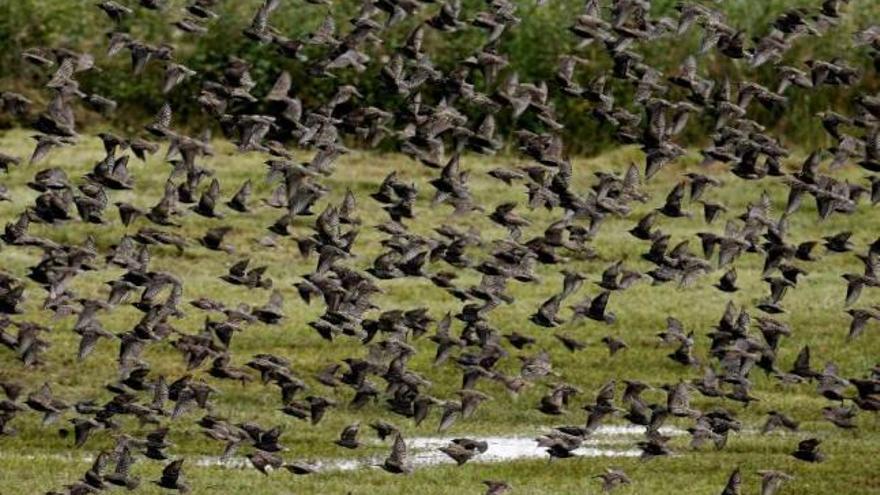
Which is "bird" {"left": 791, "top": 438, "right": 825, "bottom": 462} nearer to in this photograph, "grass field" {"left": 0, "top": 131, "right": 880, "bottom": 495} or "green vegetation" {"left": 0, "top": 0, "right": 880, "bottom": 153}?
"grass field" {"left": 0, "top": 131, "right": 880, "bottom": 495}

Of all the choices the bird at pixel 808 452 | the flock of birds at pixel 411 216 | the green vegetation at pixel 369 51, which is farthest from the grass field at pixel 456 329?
the green vegetation at pixel 369 51

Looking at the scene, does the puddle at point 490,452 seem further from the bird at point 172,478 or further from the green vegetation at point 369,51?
the green vegetation at point 369,51

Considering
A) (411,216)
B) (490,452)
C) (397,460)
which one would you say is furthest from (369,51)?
(397,460)

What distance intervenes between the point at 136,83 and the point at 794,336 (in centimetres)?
1271

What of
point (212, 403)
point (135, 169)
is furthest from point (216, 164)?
point (212, 403)

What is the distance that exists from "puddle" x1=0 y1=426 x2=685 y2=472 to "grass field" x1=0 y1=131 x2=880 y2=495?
19 cm

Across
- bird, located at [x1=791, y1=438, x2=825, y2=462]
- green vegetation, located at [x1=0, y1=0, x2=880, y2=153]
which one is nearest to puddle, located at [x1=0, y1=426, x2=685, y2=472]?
bird, located at [x1=791, y1=438, x2=825, y2=462]

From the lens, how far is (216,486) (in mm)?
20078

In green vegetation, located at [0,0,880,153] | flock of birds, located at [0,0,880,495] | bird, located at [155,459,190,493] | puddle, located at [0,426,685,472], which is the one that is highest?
flock of birds, located at [0,0,880,495]

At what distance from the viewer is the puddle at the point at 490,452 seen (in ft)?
69.5

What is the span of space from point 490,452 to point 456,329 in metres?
4.90

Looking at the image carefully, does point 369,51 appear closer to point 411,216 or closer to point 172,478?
point 411,216

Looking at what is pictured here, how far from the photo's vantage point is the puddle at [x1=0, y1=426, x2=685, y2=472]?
21.2m

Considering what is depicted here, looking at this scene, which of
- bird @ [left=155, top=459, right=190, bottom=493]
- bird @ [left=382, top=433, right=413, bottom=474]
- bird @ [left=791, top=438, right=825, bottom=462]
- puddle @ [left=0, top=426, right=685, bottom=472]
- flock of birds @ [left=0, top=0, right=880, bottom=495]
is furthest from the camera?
puddle @ [left=0, top=426, right=685, bottom=472]
